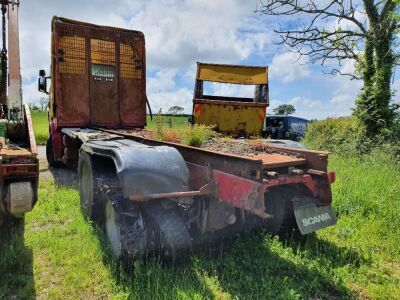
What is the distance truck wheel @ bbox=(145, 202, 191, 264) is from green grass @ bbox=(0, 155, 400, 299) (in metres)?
0.15

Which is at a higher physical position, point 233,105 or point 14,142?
point 233,105

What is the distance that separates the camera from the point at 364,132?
11789 millimetres

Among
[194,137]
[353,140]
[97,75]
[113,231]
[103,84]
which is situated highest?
[97,75]

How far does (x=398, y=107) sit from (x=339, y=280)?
947cm

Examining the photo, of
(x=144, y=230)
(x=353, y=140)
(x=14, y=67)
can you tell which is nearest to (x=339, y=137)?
(x=353, y=140)

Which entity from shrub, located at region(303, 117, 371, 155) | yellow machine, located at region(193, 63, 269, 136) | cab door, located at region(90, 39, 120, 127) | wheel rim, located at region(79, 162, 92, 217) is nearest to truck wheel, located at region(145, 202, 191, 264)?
wheel rim, located at region(79, 162, 92, 217)

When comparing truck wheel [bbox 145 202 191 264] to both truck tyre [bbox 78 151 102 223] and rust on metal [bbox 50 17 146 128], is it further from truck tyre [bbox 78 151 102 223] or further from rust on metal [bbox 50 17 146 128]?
rust on metal [bbox 50 17 146 128]

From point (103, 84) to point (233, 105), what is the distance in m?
2.85

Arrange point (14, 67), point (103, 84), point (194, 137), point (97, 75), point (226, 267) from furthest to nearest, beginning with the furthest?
point (103, 84) < point (97, 75) < point (14, 67) < point (194, 137) < point (226, 267)

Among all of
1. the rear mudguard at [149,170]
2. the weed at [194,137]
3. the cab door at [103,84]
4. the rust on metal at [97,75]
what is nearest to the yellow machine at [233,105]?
the rust on metal at [97,75]

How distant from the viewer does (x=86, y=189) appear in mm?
4832

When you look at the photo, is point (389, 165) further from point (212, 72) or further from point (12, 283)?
point (12, 283)

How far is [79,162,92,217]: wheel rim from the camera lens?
4635 mm

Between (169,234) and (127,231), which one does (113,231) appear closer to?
(127,231)
